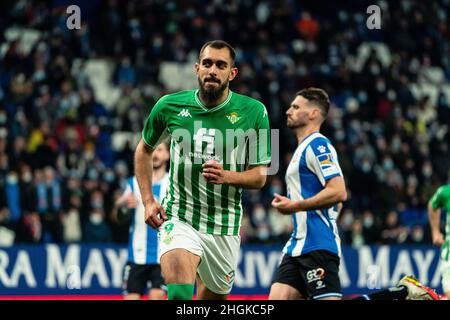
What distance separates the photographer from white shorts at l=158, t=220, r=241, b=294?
742 cm

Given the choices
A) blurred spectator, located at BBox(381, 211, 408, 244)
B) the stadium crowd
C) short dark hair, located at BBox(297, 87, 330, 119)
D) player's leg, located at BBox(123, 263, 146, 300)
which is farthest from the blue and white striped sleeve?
blurred spectator, located at BBox(381, 211, 408, 244)

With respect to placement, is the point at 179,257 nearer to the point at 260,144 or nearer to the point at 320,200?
the point at 260,144

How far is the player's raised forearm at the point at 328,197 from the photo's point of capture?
8.12 meters

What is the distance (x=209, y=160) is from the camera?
751 centimetres

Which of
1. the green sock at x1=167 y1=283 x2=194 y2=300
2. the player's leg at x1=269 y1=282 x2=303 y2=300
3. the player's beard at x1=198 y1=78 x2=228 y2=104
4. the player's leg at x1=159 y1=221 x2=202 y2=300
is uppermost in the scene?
the player's beard at x1=198 y1=78 x2=228 y2=104

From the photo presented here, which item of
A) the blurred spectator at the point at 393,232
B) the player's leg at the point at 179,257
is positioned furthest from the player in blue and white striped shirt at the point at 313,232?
the blurred spectator at the point at 393,232

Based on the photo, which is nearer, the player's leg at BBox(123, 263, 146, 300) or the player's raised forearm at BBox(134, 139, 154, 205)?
the player's raised forearm at BBox(134, 139, 154, 205)

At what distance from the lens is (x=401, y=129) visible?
76.6 feet

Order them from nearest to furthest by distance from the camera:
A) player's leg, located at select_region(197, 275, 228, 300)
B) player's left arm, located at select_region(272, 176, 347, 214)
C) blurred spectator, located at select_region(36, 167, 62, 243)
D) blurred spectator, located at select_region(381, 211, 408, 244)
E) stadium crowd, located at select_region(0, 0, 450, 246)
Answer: player's leg, located at select_region(197, 275, 228, 300), player's left arm, located at select_region(272, 176, 347, 214), blurred spectator, located at select_region(36, 167, 62, 243), stadium crowd, located at select_region(0, 0, 450, 246), blurred spectator, located at select_region(381, 211, 408, 244)

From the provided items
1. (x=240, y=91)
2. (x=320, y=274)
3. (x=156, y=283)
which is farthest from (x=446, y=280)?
(x=240, y=91)

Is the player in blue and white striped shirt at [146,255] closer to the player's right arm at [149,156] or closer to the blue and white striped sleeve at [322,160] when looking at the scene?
the blue and white striped sleeve at [322,160]

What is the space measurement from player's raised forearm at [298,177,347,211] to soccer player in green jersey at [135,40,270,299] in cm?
66

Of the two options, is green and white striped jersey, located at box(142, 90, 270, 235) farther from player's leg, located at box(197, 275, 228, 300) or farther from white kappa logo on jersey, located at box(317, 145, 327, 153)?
white kappa logo on jersey, located at box(317, 145, 327, 153)

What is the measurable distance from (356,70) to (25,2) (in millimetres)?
8840
